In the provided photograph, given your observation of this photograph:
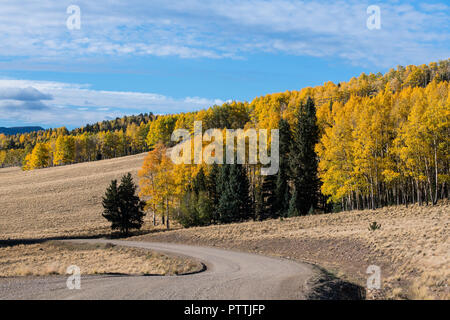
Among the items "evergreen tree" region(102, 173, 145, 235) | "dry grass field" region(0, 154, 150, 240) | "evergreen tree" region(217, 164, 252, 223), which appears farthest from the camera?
"dry grass field" region(0, 154, 150, 240)

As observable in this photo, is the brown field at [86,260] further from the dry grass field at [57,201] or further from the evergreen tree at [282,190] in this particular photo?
the evergreen tree at [282,190]

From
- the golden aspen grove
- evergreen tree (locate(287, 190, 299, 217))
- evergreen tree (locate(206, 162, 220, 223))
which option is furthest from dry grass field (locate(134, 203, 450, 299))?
evergreen tree (locate(206, 162, 220, 223))

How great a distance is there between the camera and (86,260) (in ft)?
87.4

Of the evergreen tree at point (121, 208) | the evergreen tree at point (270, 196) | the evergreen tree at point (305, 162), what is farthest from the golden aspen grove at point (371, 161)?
the evergreen tree at point (121, 208)

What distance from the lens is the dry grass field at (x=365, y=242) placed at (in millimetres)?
15422

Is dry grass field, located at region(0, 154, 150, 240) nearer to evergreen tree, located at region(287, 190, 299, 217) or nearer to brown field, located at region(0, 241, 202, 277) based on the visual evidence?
brown field, located at region(0, 241, 202, 277)

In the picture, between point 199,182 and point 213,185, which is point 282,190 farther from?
point 199,182

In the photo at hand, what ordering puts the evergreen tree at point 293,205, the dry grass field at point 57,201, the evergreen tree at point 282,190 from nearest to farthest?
1. the evergreen tree at point 293,205
2. the evergreen tree at point 282,190
3. the dry grass field at point 57,201

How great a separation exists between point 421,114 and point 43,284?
36074 millimetres

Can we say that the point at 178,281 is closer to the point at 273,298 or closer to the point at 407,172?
the point at 273,298

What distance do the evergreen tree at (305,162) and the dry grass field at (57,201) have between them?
2454cm

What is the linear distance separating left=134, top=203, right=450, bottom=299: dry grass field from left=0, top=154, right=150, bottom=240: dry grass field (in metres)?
13.9

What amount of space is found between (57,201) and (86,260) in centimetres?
3824

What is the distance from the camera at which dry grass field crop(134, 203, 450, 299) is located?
50.6 ft
